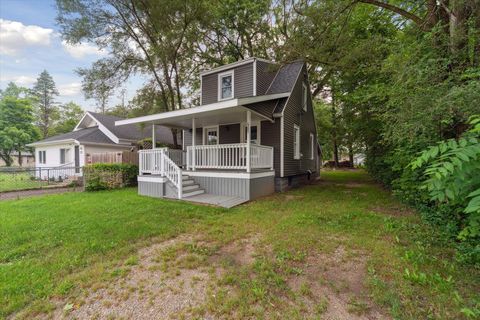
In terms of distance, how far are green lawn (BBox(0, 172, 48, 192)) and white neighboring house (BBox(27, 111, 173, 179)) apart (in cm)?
108

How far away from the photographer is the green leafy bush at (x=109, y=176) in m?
10.1

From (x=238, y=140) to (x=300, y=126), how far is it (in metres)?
3.58

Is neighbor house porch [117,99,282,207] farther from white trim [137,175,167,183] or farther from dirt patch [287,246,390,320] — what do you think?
dirt patch [287,246,390,320]

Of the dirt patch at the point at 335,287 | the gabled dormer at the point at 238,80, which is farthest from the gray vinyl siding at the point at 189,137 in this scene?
the dirt patch at the point at 335,287

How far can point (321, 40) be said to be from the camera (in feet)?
22.6

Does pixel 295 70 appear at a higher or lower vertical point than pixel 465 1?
→ higher

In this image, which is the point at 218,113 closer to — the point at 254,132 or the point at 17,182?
the point at 254,132

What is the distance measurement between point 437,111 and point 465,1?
212cm

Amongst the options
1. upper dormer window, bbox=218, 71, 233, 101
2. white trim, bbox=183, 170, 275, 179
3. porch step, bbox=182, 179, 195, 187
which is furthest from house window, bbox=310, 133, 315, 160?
porch step, bbox=182, 179, 195, 187

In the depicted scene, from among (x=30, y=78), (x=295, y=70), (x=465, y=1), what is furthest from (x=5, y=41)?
(x=30, y=78)

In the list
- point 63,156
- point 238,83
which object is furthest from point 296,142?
point 63,156

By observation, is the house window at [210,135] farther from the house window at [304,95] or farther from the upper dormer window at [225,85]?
the house window at [304,95]

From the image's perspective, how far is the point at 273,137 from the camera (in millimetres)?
9617

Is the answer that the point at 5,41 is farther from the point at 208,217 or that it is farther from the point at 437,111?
the point at 437,111
